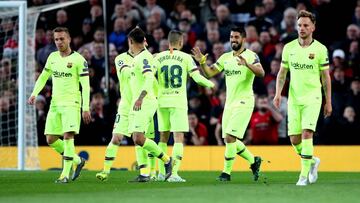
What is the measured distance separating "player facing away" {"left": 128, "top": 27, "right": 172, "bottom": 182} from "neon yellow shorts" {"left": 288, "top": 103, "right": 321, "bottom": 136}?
2025 millimetres

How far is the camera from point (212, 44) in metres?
21.3

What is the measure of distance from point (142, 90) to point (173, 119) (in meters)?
1.25

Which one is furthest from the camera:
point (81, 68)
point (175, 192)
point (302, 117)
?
point (81, 68)

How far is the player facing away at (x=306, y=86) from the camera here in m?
12.3

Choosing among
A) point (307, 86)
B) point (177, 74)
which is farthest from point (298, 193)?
point (177, 74)

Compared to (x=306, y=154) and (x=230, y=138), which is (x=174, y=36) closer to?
(x=230, y=138)

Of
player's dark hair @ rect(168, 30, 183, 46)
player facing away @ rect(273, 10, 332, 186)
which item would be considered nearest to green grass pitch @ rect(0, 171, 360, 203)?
player facing away @ rect(273, 10, 332, 186)

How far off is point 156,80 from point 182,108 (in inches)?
23.3

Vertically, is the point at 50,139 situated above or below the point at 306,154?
above

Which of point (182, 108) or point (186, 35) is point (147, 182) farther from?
point (186, 35)

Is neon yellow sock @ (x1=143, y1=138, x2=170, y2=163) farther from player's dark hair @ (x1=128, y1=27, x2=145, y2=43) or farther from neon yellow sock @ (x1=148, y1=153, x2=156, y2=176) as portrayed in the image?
player's dark hair @ (x1=128, y1=27, x2=145, y2=43)

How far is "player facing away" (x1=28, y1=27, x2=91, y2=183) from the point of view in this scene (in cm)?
1375

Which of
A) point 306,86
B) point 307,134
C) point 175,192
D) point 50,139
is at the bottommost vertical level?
point 175,192

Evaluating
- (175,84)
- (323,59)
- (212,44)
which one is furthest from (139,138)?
(212,44)
